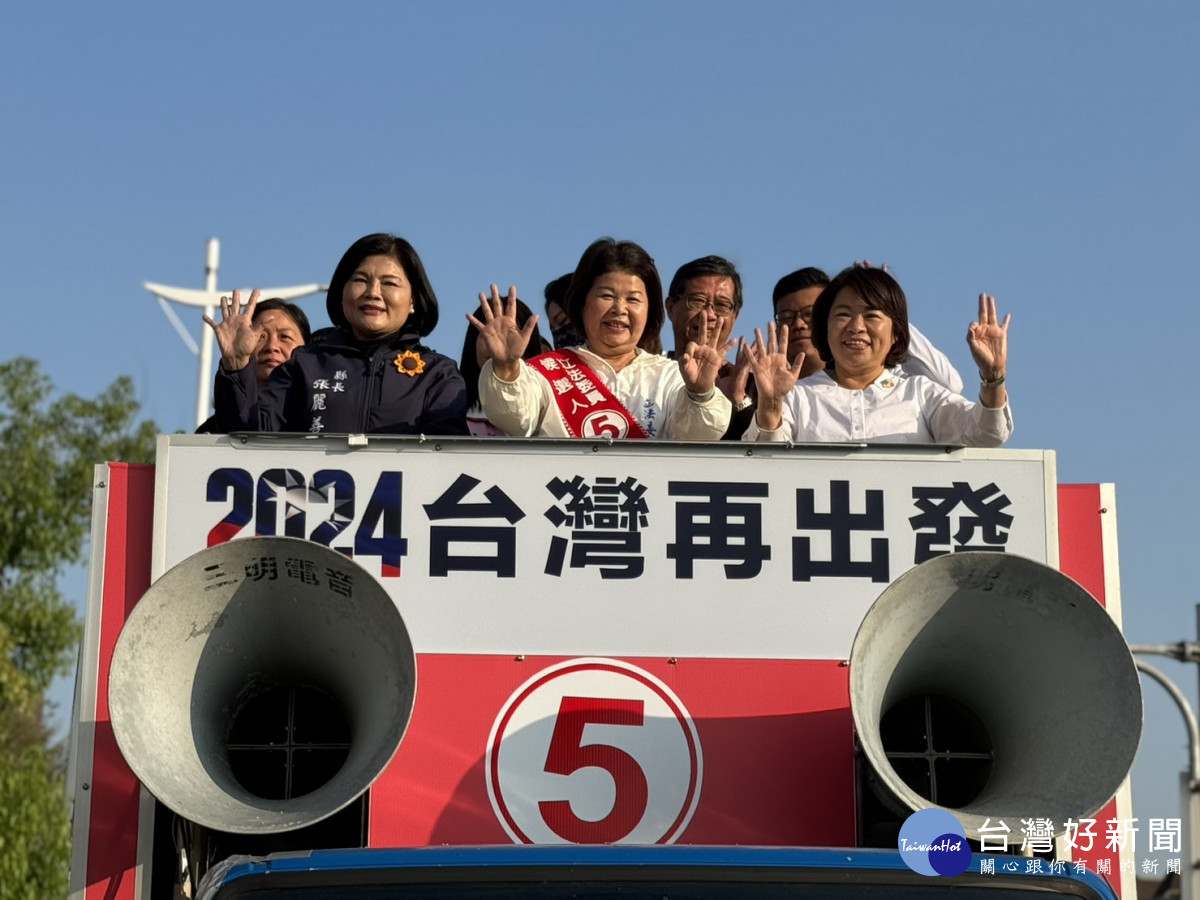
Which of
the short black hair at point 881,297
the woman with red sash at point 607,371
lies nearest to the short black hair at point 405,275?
the woman with red sash at point 607,371

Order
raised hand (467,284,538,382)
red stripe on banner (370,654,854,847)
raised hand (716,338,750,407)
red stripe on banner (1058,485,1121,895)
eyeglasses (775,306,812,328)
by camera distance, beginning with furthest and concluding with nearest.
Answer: eyeglasses (775,306,812,328), raised hand (716,338,750,407), raised hand (467,284,538,382), red stripe on banner (1058,485,1121,895), red stripe on banner (370,654,854,847)

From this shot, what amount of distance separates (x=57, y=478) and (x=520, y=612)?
18640 mm

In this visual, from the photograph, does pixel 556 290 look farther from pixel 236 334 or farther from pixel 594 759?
pixel 594 759

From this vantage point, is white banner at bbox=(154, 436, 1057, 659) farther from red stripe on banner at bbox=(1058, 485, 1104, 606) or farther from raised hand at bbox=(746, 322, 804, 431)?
raised hand at bbox=(746, 322, 804, 431)

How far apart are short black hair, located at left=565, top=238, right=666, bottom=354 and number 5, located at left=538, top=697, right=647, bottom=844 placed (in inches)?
73.6

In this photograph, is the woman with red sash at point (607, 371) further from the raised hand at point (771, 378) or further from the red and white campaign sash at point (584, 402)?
the raised hand at point (771, 378)

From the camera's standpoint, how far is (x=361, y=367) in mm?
5699

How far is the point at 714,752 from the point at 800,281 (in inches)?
131

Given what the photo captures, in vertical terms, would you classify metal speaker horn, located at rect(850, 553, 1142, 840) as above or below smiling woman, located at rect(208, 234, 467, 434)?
below

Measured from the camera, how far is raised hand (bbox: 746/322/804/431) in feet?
17.3

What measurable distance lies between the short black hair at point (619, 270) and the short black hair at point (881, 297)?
0.59 m

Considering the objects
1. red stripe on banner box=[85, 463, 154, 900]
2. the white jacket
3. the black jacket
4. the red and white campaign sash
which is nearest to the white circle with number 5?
red stripe on banner box=[85, 463, 154, 900]

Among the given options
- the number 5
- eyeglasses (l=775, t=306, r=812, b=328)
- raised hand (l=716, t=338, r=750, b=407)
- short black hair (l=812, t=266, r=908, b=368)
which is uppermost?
eyeglasses (l=775, t=306, r=812, b=328)

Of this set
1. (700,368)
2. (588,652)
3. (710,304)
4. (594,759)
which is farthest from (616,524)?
(710,304)
